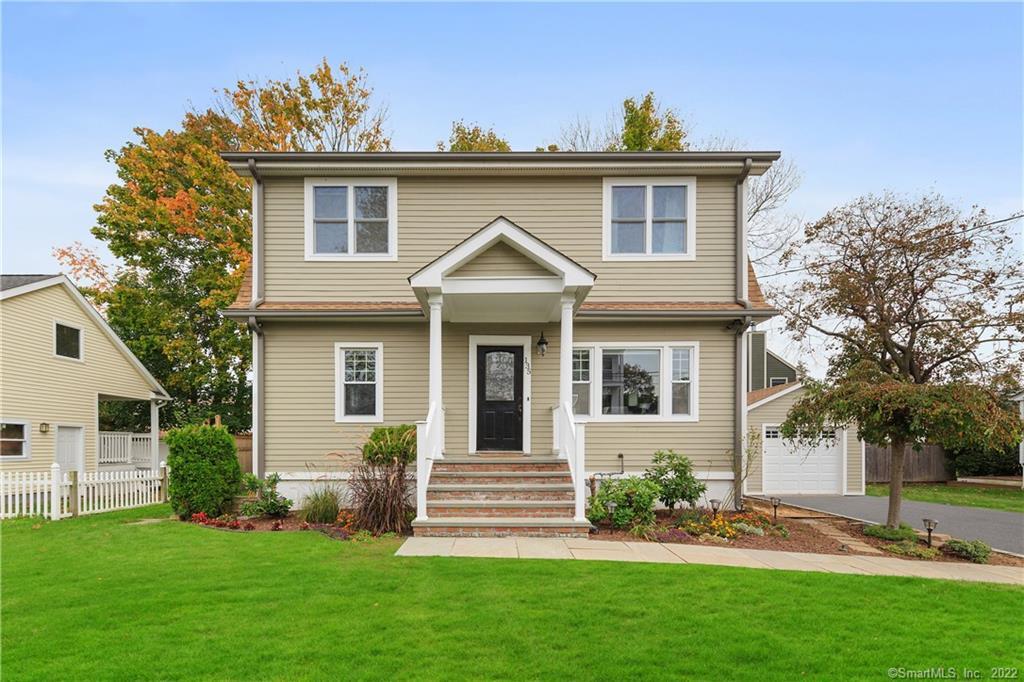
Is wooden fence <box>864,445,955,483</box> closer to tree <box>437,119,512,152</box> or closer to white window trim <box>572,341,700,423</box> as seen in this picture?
white window trim <box>572,341,700,423</box>

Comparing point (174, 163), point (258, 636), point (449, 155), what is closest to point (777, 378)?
point (449, 155)

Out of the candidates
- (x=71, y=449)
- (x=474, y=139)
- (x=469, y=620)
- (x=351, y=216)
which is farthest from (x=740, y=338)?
(x=71, y=449)

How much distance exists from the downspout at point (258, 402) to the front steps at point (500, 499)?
364cm

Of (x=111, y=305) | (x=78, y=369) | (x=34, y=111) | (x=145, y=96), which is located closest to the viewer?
(x=34, y=111)

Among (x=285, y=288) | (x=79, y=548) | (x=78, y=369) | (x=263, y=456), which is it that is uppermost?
(x=285, y=288)

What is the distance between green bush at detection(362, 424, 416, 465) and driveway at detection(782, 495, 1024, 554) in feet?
29.5

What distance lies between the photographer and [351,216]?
11.0 m

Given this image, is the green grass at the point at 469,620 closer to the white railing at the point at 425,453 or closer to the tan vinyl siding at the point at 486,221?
the white railing at the point at 425,453

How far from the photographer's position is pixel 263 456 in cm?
1051

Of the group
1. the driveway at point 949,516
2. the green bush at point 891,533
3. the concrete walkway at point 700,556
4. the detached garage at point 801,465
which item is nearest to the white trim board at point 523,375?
the concrete walkway at point 700,556

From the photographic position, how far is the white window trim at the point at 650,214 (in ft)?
36.0

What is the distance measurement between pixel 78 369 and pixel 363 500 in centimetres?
1370

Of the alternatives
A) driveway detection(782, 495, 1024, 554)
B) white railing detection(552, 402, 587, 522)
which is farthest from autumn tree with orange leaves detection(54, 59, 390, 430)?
driveway detection(782, 495, 1024, 554)

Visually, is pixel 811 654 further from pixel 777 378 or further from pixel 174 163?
pixel 174 163
